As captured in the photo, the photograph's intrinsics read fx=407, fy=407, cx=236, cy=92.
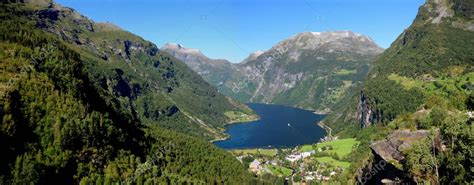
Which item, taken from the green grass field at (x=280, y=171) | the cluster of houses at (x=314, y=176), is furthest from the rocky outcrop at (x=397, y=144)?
the green grass field at (x=280, y=171)

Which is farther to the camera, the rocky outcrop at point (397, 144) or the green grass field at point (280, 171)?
the green grass field at point (280, 171)

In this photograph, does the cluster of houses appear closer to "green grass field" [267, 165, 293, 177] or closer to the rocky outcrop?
"green grass field" [267, 165, 293, 177]

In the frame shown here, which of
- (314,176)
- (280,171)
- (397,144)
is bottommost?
(314,176)

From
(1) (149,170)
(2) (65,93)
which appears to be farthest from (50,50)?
(1) (149,170)

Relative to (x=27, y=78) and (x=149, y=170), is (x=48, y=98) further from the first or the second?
(x=149, y=170)

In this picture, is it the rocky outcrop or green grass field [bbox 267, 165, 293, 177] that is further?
green grass field [bbox 267, 165, 293, 177]

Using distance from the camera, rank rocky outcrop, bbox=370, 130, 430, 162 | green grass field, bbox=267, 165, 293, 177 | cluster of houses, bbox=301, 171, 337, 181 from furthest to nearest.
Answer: green grass field, bbox=267, 165, 293, 177, cluster of houses, bbox=301, 171, 337, 181, rocky outcrop, bbox=370, 130, 430, 162

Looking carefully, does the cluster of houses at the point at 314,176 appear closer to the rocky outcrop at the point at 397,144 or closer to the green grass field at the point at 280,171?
the green grass field at the point at 280,171

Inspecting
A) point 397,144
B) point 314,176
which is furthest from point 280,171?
point 397,144

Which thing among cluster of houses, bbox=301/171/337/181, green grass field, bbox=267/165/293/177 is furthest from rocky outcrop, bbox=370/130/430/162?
green grass field, bbox=267/165/293/177

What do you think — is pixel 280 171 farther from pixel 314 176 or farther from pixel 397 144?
pixel 397 144

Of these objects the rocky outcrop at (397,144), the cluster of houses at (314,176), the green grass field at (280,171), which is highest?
the rocky outcrop at (397,144)
